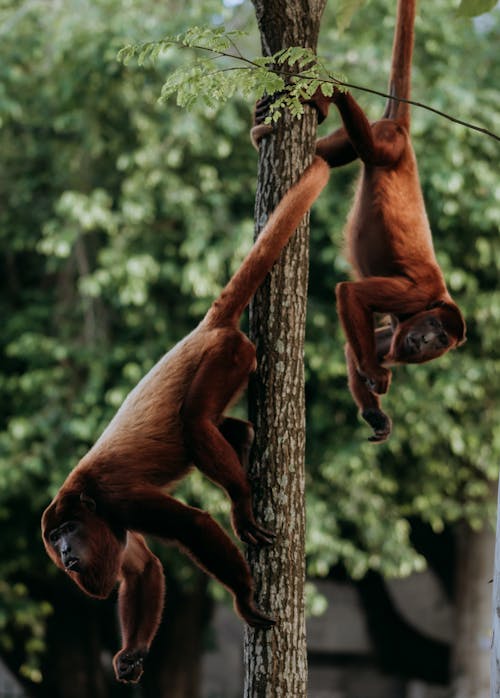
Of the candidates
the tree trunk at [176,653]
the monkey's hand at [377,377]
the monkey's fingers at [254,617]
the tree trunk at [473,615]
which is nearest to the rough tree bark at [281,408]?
the monkey's fingers at [254,617]

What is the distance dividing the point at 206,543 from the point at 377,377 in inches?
35.5

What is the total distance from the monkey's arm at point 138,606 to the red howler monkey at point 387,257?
3.02ft

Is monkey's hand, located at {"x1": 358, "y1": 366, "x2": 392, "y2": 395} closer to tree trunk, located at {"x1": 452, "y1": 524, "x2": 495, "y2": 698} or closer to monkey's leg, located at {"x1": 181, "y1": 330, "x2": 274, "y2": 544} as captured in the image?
monkey's leg, located at {"x1": 181, "y1": 330, "x2": 274, "y2": 544}

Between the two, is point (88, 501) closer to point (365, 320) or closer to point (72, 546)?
point (72, 546)

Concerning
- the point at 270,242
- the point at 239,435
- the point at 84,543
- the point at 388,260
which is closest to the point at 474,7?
the point at 270,242

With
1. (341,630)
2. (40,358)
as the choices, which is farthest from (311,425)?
(341,630)

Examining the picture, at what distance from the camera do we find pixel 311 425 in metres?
8.37

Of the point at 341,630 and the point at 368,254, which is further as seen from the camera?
the point at 341,630

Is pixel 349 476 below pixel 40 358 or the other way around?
below

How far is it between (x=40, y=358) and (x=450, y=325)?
508 cm

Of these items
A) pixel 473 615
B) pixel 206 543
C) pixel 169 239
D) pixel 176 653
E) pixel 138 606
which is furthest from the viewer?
pixel 473 615

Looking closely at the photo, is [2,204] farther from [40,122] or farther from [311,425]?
[311,425]

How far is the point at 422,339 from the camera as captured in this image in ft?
12.0

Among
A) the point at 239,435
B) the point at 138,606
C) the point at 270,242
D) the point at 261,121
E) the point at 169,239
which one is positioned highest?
the point at 169,239
